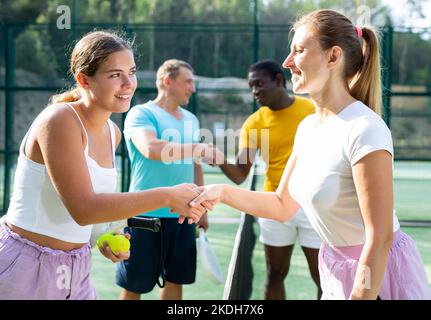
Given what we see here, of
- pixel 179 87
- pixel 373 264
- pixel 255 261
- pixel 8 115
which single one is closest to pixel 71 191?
pixel 373 264

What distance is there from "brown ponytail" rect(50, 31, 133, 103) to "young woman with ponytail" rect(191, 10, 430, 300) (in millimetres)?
731

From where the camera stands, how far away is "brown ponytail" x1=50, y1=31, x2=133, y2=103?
3.09m

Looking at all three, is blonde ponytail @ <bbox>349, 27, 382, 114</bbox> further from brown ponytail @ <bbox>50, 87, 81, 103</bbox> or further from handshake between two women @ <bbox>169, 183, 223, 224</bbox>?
brown ponytail @ <bbox>50, 87, 81, 103</bbox>

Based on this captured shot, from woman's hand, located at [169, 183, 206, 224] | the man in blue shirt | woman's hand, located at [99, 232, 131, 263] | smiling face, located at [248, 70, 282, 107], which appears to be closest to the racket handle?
woman's hand, located at [169, 183, 206, 224]

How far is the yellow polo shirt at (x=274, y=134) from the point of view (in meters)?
5.40

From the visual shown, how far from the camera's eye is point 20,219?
2924 mm

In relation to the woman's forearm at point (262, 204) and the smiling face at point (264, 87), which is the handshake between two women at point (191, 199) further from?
the smiling face at point (264, 87)

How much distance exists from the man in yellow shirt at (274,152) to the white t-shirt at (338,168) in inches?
94.4

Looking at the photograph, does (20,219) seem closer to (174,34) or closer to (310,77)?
(310,77)

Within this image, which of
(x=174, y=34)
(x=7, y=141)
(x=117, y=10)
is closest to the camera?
(x=7, y=141)

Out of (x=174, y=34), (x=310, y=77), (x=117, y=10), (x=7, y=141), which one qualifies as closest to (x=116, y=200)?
(x=310, y=77)

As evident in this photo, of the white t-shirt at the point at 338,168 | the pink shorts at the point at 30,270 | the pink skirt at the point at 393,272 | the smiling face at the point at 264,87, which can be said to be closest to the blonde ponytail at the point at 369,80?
the white t-shirt at the point at 338,168

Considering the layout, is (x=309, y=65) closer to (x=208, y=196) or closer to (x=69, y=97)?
(x=208, y=196)
